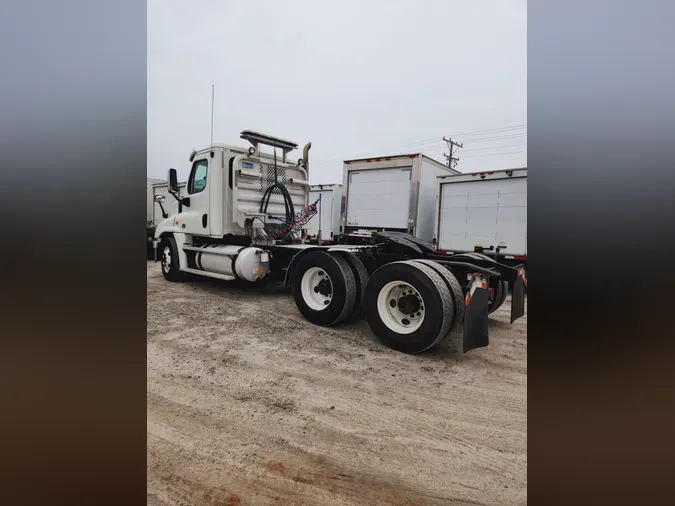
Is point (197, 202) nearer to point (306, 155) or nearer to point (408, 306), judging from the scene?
point (306, 155)

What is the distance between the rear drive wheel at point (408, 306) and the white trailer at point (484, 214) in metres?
5.33

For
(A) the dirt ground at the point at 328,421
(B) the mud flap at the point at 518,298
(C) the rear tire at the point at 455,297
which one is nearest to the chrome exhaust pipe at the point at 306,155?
(A) the dirt ground at the point at 328,421

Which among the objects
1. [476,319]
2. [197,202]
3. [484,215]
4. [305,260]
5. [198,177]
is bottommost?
[476,319]

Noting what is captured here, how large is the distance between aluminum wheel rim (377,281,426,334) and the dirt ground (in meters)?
0.32

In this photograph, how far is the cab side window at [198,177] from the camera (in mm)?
7600

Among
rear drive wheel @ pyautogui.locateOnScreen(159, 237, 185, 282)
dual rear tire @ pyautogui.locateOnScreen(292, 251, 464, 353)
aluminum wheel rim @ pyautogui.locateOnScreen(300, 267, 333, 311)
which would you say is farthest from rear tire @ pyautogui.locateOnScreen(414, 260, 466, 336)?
rear drive wheel @ pyautogui.locateOnScreen(159, 237, 185, 282)

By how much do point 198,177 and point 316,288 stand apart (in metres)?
4.02

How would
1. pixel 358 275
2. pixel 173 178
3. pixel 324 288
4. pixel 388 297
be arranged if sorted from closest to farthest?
pixel 388 297 → pixel 358 275 → pixel 324 288 → pixel 173 178

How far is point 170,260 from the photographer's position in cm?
867

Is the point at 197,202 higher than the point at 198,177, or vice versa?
the point at 198,177

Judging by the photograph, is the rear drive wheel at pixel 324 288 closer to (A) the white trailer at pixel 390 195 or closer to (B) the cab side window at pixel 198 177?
(B) the cab side window at pixel 198 177

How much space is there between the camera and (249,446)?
2.37 meters

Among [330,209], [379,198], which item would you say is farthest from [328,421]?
[330,209]
